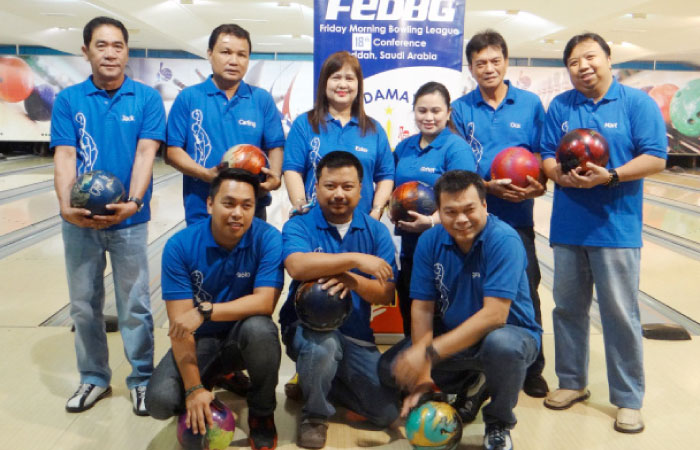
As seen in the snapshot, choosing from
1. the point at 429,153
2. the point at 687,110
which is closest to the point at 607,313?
the point at 429,153

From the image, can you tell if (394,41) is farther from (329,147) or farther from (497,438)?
(497,438)

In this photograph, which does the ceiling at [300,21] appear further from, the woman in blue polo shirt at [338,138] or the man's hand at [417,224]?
the man's hand at [417,224]

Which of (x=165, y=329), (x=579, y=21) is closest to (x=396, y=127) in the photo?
(x=165, y=329)

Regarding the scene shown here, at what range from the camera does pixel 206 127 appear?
2.38 metres

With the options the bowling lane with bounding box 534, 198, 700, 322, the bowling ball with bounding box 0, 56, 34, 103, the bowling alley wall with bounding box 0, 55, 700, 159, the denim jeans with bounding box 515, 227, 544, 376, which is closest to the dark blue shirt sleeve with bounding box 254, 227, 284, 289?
the denim jeans with bounding box 515, 227, 544, 376

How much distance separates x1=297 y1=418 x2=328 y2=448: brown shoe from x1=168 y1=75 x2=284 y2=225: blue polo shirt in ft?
2.92

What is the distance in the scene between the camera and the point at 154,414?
201cm

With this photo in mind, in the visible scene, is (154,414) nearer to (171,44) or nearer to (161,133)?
(161,133)

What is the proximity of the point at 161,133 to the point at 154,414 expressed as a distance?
102cm

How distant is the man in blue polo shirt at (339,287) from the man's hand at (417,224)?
99 mm

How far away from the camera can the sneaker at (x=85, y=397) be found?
2295 mm

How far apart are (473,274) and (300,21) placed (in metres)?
8.04

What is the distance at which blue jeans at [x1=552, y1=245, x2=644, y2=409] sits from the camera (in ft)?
7.25

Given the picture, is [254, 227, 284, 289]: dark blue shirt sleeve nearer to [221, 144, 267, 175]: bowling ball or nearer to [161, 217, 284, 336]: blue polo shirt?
[161, 217, 284, 336]: blue polo shirt
